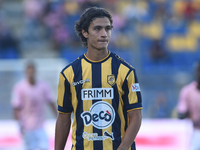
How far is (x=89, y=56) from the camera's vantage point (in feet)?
9.09

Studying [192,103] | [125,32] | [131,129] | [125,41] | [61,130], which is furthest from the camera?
[125,32]

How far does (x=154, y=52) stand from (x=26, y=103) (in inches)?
214

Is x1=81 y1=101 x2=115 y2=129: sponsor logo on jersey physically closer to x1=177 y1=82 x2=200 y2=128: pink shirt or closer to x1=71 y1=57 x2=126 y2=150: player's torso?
x1=71 y1=57 x2=126 y2=150: player's torso

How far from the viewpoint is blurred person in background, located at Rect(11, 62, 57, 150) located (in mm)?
6324

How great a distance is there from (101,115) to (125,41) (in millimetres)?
8865

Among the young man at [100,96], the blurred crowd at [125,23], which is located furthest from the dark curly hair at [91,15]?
the blurred crowd at [125,23]

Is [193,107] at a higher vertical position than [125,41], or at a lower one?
lower

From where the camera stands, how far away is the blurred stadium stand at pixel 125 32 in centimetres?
1071

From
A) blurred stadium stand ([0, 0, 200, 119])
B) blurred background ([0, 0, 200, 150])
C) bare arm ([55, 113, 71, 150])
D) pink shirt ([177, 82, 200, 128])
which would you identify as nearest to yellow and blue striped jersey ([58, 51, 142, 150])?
bare arm ([55, 113, 71, 150])

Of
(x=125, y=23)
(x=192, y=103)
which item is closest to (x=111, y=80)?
(x=192, y=103)

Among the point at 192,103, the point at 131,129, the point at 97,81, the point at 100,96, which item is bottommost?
the point at 131,129

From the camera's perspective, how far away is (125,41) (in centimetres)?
1134

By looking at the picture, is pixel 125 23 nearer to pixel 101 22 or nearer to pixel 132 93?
pixel 101 22

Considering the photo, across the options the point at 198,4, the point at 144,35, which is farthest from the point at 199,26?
the point at 144,35
